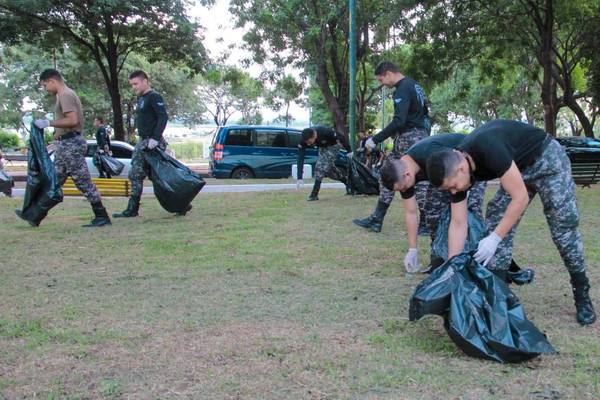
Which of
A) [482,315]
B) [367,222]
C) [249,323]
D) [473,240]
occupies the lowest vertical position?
[249,323]

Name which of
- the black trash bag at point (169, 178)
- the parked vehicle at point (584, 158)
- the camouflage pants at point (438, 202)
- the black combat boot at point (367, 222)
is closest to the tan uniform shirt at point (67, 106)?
the black trash bag at point (169, 178)

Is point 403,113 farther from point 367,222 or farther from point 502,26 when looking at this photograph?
point 502,26

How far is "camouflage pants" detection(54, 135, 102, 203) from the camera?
20.5 feet

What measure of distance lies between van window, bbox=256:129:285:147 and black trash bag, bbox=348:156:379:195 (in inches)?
293

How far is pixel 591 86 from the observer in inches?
762

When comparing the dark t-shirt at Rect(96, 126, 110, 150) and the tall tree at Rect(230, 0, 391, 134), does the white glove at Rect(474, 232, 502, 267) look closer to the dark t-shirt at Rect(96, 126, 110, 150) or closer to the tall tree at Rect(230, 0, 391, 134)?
the dark t-shirt at Rect(96, 126, 110, 150)

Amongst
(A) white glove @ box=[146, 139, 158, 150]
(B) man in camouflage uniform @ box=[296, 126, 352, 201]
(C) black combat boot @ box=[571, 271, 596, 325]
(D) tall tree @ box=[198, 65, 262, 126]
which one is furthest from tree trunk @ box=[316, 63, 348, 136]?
(D) tall tree @ box=[198, 65, 262, 126]

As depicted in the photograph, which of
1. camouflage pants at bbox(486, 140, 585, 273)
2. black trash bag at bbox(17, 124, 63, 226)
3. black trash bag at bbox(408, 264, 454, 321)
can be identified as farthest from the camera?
black trash bag at bbox(17, 124, 63, 226)

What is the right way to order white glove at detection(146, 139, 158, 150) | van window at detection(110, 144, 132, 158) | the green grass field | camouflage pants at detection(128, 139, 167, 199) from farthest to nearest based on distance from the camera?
van window at detection(110, 144, 132, 158) < camouflage pants at detection(128, 139, 167, 199) < white glove at detection(146, 139, 158, 150) < the green grass field

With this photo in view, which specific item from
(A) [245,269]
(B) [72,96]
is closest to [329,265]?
(A) [245,269]

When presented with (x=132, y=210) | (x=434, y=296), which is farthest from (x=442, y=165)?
(x=132, y=210)

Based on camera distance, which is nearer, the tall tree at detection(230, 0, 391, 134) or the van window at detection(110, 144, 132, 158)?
the van window at detection(110, 144, 132, 158)

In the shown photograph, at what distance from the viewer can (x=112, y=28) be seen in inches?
663

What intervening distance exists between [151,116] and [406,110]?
3.07 meters
